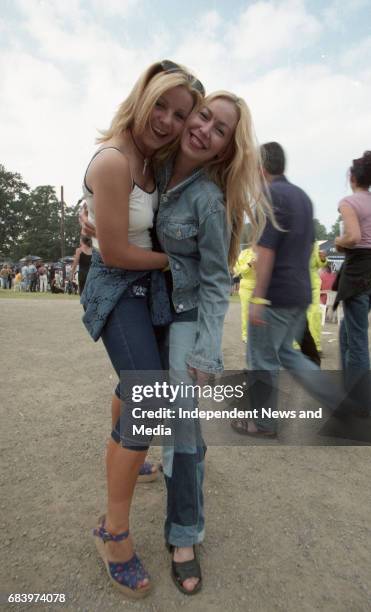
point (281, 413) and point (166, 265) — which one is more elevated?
point (166, 265)

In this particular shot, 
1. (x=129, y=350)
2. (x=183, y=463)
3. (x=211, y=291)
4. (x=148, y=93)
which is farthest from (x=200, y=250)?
(x=183, y=463)

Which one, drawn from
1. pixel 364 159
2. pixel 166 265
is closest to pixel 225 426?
pixel 166 265

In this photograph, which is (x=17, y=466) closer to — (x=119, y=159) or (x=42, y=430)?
(x=42, y=430)

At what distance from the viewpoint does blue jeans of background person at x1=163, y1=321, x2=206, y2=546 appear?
1.75m

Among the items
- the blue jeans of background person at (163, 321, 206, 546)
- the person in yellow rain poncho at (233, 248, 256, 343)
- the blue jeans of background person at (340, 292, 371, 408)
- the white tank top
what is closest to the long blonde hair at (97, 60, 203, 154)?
the white tank top

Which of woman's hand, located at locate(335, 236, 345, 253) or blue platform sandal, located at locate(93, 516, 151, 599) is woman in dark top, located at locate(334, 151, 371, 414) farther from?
blue platform sandal, located at locate(93, 516, 151, 599)

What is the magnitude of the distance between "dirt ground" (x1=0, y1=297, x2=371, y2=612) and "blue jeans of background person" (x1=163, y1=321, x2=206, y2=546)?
0.58ft

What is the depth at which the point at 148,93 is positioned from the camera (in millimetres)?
1578

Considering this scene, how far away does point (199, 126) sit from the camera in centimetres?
169

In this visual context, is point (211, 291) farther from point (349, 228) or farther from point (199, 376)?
point (349, 228)

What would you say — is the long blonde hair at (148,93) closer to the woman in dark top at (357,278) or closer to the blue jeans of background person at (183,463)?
the blue jeans of background person at (183,463)

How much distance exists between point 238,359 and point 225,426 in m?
2.19

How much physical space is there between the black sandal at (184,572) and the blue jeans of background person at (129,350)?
1.69 feet

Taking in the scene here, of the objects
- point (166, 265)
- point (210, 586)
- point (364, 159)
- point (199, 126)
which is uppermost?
point (364, 159)
